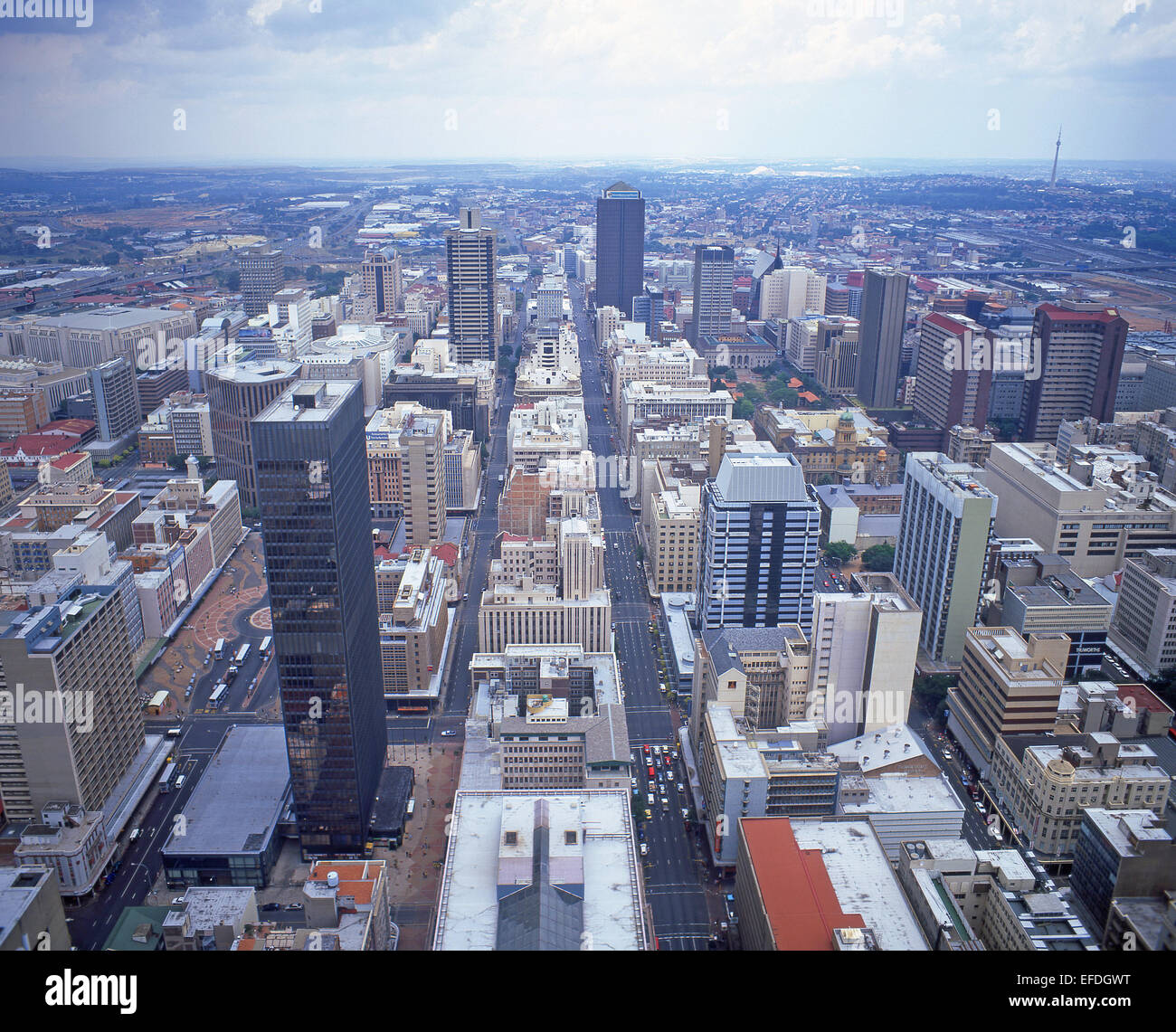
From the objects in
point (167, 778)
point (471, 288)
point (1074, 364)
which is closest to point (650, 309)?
point (471, 288)

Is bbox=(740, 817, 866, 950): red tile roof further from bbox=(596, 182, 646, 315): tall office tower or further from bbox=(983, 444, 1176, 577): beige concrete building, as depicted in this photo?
bbox=(596, 182, 646, 315): tall office tower

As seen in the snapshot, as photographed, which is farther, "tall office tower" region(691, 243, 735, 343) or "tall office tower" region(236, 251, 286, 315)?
"tall office tower" region(236, 251, 286, 315)

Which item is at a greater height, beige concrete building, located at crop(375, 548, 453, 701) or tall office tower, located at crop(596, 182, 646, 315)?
tall office tower, located at crop(596, 182, 646, 315)

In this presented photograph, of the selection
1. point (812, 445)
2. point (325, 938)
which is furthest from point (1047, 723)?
point (812, 445)

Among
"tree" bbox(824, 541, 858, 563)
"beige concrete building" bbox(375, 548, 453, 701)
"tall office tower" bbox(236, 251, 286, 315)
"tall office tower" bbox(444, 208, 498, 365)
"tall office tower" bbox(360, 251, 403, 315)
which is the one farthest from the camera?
"tall office tower" bbox(360, 251, 403, 315)

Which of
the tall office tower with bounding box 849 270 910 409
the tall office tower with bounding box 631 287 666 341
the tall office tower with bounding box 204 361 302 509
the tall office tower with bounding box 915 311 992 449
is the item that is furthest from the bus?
the tall office tower with bounding box 631 287 666 341
